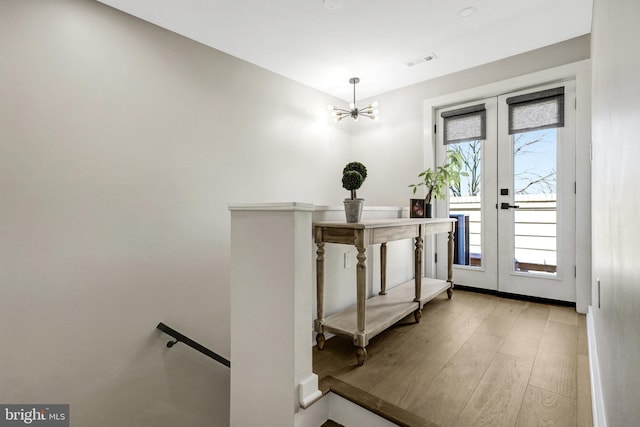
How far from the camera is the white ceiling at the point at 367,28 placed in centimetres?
230

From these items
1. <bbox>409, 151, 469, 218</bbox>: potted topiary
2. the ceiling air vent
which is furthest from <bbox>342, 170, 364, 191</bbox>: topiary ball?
the ceiling air vent

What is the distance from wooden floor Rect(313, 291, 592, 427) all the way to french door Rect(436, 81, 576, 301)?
1.75ft

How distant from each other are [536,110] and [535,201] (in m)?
0.91

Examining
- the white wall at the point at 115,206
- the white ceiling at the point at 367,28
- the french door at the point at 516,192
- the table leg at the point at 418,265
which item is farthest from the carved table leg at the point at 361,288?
the french door at the point at 516,192

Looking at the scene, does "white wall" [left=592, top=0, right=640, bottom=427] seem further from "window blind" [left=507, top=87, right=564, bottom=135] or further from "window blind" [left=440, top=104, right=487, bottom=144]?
"window blind" [left=440, top=104, right=487, bottom=144]

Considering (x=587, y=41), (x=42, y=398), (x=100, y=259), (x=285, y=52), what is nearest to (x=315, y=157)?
(x=285, y=52)

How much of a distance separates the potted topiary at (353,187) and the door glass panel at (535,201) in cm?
202

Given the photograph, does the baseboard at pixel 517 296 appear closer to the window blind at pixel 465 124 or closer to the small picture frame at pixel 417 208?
the small picture frame at pixel 417 208

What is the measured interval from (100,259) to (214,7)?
6.94ft

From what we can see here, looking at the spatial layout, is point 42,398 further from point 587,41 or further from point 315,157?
point 587,41

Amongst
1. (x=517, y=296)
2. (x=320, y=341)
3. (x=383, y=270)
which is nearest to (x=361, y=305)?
(x=320, y=341)

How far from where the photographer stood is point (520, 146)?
3082 millimetres

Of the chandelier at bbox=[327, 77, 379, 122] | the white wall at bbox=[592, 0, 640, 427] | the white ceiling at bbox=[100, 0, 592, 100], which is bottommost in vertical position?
the white wall at bbox=[592, 0, 640, 427]

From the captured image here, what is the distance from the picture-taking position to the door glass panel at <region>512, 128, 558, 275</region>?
2.91 m
